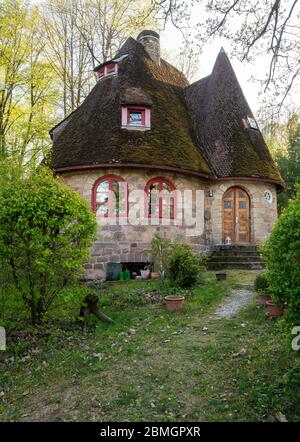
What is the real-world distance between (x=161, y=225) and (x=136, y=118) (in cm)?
408

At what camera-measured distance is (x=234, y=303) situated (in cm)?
754

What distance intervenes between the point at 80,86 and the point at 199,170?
40.4 feet

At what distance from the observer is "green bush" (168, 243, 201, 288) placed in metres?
8.71

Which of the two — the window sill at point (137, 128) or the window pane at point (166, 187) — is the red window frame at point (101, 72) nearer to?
the window sill at point (137, 128)

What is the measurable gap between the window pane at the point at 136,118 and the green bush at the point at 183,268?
573 centimetres

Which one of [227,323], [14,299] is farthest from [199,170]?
[14,299]

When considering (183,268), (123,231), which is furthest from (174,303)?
(123,231)

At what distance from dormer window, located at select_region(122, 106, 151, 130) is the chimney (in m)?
5.45

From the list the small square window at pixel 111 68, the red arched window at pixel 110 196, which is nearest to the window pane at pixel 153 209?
the red arched window at pixel 110 196

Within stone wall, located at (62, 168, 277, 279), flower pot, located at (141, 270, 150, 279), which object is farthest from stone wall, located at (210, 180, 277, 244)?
flower pot, located at (141, 270, 150, 279)

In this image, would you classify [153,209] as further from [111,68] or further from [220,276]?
[111,68]

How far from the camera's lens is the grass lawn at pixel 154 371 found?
12.2ft

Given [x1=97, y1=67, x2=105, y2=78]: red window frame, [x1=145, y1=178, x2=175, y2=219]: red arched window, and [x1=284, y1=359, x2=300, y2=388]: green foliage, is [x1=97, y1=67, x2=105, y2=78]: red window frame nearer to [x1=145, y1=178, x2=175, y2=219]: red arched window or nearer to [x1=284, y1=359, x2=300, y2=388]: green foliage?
[x1=145, y1=178, x2=175, y2=219]: red arched window
